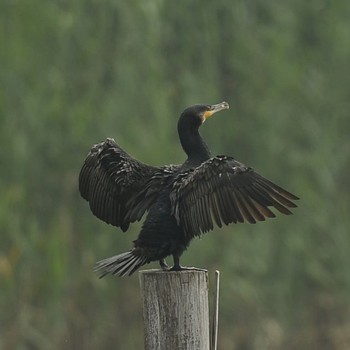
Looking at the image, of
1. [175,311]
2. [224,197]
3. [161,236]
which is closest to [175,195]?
[161,236]

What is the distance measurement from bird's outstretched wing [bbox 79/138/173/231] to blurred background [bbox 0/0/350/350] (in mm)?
5095

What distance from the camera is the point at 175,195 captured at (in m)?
5.11

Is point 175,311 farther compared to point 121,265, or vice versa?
point 121,265

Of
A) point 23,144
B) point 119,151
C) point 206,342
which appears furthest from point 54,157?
point 206,342

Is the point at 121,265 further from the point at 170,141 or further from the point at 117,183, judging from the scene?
the point at 170,141

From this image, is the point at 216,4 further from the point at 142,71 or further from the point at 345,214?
the point at 345,214

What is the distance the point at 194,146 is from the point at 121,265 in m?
0.84

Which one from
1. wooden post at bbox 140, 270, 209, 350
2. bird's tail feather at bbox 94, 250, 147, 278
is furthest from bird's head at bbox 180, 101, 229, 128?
wooden post at bbox 140, 270, 209, 350

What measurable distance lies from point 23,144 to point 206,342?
700 cm

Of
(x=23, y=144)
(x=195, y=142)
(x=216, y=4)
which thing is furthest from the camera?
(x=216, y=4)

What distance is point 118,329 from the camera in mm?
11727

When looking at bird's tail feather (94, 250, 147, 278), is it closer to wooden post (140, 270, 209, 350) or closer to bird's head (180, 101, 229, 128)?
wooden post (140, 270, 209, 350)

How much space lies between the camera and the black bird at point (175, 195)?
480 centimetres

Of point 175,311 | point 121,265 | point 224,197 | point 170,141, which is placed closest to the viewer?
point 175,311
